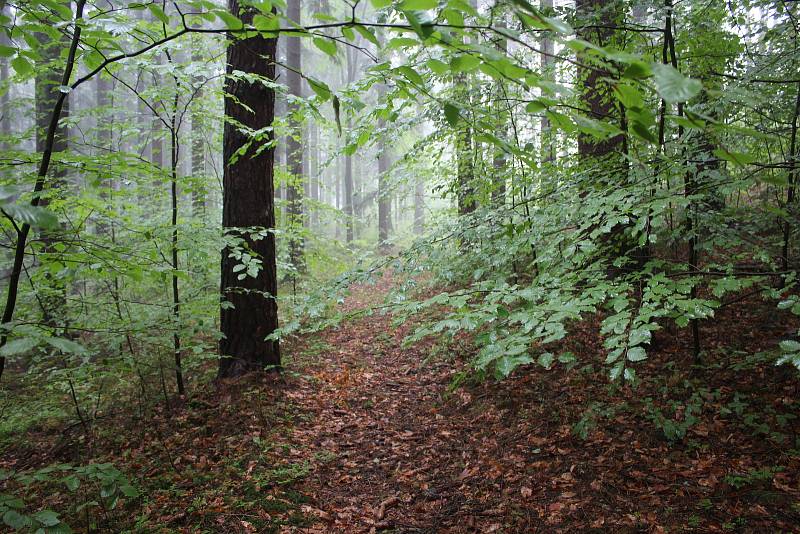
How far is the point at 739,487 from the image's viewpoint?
3.10 metres

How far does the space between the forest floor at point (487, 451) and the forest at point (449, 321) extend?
1.0 inches

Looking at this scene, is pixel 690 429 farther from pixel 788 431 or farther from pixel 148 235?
pixel 148 235

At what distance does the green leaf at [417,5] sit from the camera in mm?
1093

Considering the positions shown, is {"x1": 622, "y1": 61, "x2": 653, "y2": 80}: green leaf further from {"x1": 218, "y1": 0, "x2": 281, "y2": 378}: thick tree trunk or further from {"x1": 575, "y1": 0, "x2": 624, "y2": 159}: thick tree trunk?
{"x1": 218, "y1": 0, "x2": 281, "y2": 378}: thick tree trunk

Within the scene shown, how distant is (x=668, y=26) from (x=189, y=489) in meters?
5.46

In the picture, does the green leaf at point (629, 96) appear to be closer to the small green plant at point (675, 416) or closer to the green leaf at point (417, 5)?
the green leaf at point (417, 5)

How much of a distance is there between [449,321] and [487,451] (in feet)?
8.67

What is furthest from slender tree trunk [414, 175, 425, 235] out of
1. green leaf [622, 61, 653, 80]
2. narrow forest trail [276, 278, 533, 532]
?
green leaf [622, 61, 653, 80]

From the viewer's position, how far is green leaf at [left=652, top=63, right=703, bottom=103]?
31.5 inches

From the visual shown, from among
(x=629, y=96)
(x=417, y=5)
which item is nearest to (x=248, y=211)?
(x=417, y=5)

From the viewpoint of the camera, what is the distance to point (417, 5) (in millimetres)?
1106

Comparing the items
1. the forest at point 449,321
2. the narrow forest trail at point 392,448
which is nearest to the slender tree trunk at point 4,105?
the forest at point 449,321

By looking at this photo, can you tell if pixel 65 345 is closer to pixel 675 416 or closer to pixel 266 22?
pixel 266 22

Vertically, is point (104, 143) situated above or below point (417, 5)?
above
